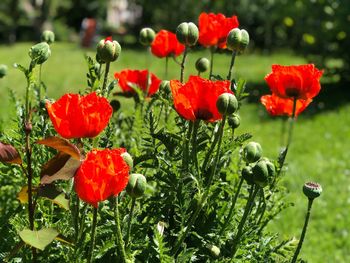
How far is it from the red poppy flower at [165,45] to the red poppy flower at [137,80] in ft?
0.30

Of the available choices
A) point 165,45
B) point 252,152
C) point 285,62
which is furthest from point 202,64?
point 285,62

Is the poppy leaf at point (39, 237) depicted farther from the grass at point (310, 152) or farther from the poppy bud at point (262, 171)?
the grass at point (310, 152)

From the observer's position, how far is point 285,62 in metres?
11.1

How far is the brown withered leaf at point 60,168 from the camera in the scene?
1.25 meters

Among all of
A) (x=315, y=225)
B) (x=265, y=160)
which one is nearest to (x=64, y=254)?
(x=265, y=160)

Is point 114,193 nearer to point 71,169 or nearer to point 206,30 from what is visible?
point 71,169

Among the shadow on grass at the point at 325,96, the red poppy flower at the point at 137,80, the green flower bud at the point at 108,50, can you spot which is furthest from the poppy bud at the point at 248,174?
the shadow on grass at the point at 325,96

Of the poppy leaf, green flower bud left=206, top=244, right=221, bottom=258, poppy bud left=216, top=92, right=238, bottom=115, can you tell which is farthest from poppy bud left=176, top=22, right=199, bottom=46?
the poppy leaf

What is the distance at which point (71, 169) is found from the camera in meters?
1.25

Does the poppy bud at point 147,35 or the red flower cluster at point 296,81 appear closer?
the red flower cluster at point 296,81

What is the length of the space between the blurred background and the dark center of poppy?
3.08 ft

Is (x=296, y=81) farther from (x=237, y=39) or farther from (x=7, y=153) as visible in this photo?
(x=7, y=153)

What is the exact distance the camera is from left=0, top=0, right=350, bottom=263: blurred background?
379cm

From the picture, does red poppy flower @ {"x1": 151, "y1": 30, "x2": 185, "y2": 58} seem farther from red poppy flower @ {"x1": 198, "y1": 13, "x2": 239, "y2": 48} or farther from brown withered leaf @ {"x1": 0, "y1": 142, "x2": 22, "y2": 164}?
brown withered leaf @ {"x1": 0, "y1": 142, "x2": 22, "y2": 164}
